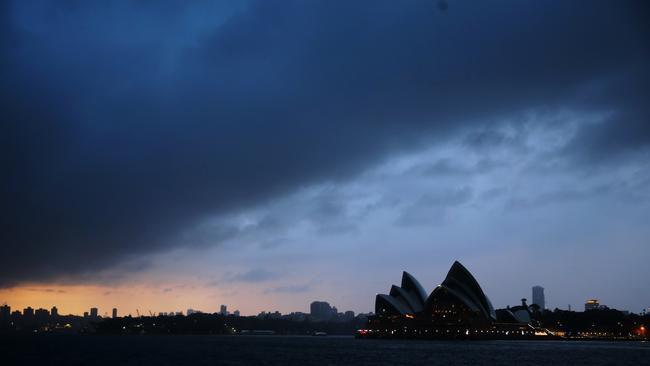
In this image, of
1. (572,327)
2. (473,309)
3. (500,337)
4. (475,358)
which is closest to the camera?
(475,358)

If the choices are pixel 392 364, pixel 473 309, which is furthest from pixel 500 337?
pixel 392 364

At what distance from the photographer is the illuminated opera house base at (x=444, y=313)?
14362 cm

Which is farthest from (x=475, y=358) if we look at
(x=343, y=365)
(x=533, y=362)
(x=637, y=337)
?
(x=637, y=337)

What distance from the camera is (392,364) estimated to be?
74750 millimetres

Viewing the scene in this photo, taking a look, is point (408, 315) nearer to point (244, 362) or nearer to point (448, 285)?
point (448, 285)

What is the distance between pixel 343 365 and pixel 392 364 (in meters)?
6.58

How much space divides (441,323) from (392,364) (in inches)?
2991

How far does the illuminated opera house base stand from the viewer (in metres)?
144

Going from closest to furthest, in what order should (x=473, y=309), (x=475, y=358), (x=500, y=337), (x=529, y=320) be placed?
1. (x=475, y=358)
2. (x=473, y=309)
3. (x=500, y=337)
4. (x=529, y=320)

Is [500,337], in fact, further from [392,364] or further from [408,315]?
[392,364]

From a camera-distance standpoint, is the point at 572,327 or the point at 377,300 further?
the point at 572,327

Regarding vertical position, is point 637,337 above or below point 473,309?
below

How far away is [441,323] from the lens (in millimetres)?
146625

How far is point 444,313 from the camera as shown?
145625mm
